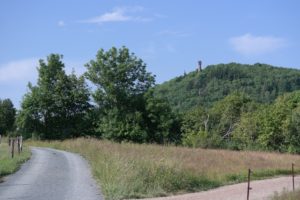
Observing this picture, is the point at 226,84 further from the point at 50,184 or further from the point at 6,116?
the point at 50,184

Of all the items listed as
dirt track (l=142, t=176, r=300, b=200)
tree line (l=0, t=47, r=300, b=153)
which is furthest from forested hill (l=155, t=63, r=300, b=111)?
dirt track (l=142, t=176, r=300, b=200)

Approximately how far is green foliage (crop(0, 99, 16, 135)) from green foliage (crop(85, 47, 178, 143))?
27482 millimetres

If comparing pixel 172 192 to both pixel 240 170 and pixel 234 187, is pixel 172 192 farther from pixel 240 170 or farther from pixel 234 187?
pixel 240 170

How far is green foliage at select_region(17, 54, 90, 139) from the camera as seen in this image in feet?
210

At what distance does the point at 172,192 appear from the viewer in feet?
56.1

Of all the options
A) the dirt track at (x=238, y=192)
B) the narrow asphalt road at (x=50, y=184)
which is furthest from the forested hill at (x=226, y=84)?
the narrow asphalt road at (x=50, y=184)

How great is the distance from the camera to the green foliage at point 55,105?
64.1 meters

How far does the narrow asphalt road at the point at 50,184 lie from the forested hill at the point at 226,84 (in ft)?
330

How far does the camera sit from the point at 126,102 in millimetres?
64375

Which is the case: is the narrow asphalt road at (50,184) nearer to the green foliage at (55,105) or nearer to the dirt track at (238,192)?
the dirt track at (238,192)

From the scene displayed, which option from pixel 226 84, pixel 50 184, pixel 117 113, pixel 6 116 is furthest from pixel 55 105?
pixel 226 84

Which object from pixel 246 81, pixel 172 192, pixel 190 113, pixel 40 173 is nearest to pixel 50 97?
pixel 190 113

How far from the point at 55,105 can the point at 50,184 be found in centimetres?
4908

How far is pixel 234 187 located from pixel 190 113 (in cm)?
6584
